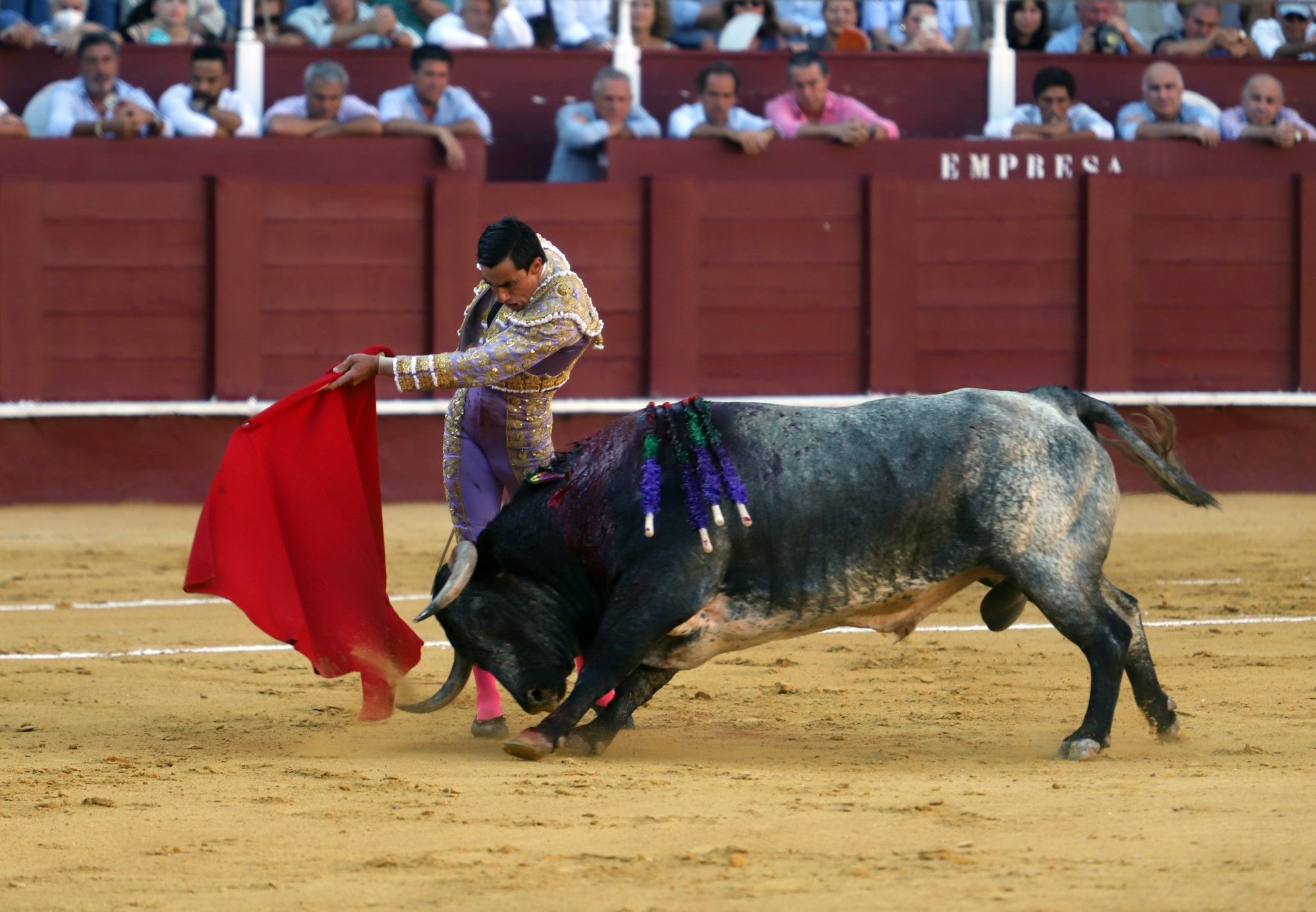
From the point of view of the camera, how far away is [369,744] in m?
3.99

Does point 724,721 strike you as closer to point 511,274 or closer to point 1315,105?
point 511,274

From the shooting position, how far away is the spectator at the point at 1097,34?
9062 mm

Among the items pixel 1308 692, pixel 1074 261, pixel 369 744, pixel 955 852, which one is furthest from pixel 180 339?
pixel 955 852

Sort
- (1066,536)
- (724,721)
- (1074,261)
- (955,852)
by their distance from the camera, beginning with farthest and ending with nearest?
(1074,261) < (724,721) < (1066,536) < (955,852)

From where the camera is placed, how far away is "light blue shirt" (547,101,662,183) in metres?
8.30

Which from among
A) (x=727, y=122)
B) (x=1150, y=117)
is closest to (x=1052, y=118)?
(x=1150, y=117)

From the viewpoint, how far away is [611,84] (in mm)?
8109

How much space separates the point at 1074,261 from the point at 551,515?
5271mm

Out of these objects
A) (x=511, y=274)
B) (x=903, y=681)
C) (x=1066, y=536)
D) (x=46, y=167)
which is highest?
(x=46, y=167)

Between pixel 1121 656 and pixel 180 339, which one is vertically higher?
pixel 180 339

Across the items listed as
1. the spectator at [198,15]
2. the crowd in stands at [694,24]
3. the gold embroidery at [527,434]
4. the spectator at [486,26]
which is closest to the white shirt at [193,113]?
the crowd in stands at [694,24]

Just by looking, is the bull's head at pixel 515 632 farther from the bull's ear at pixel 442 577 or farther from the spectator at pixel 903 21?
the spectator at pixel 903 21

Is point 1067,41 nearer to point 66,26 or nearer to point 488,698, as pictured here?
point 66,26

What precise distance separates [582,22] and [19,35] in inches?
98.7
